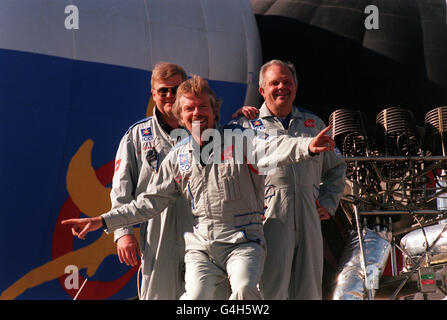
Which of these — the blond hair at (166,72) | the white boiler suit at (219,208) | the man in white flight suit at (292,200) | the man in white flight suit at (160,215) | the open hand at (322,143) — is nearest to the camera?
the open hand at (322,143)

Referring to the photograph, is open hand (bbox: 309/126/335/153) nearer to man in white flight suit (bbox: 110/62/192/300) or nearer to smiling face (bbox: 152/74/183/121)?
man in white flight suit (bbox: 110/62/192/300)

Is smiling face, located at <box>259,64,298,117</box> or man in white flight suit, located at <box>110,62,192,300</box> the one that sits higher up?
smiling face, located at <box>259,64,298,117</box>

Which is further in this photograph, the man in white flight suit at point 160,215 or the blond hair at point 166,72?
the blond hair at point 166,72

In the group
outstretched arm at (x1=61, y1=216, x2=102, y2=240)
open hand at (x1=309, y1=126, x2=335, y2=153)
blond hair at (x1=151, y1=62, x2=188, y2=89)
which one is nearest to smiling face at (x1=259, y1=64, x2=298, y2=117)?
blond hair at (x1=151, y1=62, x2=188, y2=89)

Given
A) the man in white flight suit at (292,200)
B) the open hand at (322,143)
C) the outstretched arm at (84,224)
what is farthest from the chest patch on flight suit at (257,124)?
the outstretched arm at (84,224)

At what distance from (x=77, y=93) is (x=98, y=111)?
246 mm

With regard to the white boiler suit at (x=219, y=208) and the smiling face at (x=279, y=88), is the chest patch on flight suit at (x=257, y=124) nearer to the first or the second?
the smiling face at (x=279, y=88)

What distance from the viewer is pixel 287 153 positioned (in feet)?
10.0

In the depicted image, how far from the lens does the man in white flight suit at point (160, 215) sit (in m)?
3.81

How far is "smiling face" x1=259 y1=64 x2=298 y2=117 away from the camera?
3.86 meters

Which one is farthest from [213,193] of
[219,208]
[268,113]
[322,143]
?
[268,113]

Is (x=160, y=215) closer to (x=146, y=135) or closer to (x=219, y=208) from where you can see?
(x=146, y=135)

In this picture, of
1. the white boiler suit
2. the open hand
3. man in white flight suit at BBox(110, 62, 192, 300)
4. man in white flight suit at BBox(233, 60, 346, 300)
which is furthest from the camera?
man in white flight suit at BBox(110, 62, 192, 300)

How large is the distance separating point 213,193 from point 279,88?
95cm
